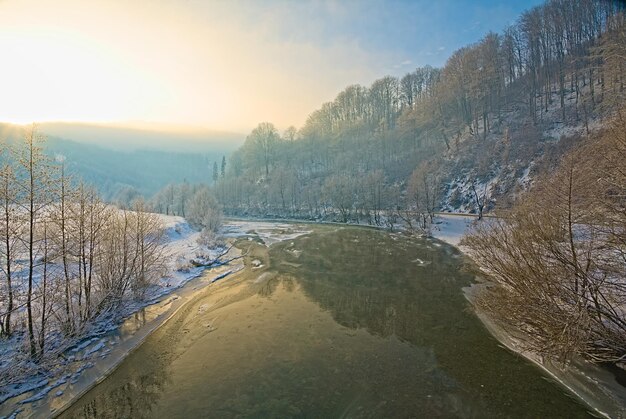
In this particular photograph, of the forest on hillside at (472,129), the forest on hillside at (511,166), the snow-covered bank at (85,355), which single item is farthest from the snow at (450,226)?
the snow-covered bank at (85,355)

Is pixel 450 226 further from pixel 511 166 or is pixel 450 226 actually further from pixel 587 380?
pixel 587 380

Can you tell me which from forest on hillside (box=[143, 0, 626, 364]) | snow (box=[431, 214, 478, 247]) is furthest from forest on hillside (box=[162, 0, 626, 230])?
snow (box=[431, 214, 478, 247])

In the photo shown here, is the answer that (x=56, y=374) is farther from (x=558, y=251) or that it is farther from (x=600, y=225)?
(x=600, y=225)

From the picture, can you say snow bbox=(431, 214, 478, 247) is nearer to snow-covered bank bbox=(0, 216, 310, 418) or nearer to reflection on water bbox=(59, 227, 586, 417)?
reflection on water bbox=(59, 227, 586, 417)

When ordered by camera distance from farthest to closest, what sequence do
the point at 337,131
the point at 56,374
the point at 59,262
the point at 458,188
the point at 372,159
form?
the point at 337,131 < the point at 372,159 < the point at 458,188 < the point at 59,262 < the point at 56,374

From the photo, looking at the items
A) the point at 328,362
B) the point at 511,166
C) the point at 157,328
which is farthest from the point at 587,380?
the point at 511,166

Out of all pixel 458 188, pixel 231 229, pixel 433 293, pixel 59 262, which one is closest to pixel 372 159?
pixel 458 188
